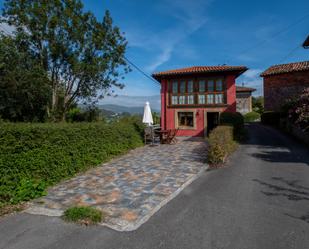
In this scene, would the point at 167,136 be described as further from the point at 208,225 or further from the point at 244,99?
the point at 244,99

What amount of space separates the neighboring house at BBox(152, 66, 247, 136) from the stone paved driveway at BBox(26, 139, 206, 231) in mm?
9008

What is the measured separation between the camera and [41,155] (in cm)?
554

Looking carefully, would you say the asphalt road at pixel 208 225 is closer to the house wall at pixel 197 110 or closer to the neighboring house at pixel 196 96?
the house wall at pixel 197 110

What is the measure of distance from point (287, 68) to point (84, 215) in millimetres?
26949

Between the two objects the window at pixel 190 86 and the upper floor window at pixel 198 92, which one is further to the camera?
the window at pixel 190 86

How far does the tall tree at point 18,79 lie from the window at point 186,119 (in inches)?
389

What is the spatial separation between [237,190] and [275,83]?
2391cm

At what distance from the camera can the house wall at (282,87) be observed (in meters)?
22.7

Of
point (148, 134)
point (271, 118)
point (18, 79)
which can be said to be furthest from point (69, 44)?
point (271, 118)

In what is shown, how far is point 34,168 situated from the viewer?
5340 mm

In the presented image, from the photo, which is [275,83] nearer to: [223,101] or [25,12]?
[223,101]

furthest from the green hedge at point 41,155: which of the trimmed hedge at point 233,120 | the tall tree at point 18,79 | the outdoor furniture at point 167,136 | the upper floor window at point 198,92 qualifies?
the upper floor window at point 198,92

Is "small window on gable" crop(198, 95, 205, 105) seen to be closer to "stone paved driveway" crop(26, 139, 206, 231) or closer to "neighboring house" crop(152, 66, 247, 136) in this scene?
"neighboring house" crop(152, 66, 247, 136)

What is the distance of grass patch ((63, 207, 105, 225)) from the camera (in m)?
3.68
